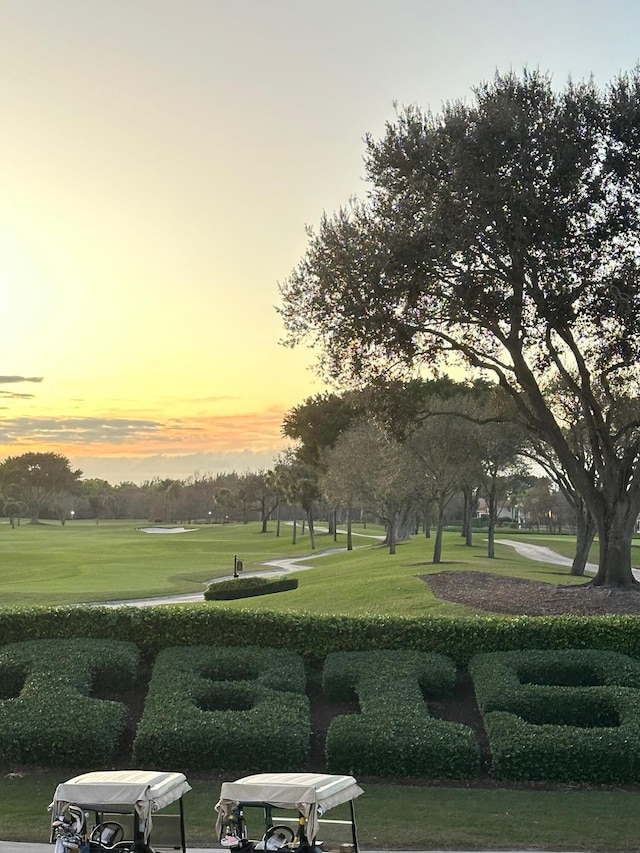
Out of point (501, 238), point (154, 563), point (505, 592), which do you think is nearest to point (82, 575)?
point (154, 563)

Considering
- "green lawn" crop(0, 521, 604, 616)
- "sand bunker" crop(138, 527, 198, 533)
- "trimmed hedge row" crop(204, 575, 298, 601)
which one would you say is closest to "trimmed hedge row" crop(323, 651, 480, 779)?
"green lawn" crop(0, 521, 604, 616)

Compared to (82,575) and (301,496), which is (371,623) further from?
(301,496)

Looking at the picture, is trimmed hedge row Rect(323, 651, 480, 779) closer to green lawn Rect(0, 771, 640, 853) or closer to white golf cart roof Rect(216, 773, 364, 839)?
green lawn Rect(0, 771, 640, 853)

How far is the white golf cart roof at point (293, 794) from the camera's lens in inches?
287

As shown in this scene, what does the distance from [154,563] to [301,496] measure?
2398cm

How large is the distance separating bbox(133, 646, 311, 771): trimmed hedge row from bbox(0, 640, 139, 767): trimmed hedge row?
1.97 feet


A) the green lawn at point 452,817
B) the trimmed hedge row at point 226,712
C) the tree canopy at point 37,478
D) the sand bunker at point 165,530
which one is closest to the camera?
the green lawn at point 452,817

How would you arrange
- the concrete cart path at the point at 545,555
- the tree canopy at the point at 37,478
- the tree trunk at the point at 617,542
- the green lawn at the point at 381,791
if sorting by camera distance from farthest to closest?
1. the tree canopy at the point at 37,478
2. the concrete cart path at the point at 545,555
3. the tree trunk at the point at 617,542
4. the green lawn at the point at 381,791

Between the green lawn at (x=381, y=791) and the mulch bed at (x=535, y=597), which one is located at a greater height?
the mulch bed at (x=535, y=597)

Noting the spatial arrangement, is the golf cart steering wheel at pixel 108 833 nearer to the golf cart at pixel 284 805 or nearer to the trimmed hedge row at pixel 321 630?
the golf cart at pixel 284 805

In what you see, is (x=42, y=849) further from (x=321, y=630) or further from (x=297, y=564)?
(x=297, y=564)

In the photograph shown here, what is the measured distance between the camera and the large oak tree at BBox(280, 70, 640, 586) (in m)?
23.8

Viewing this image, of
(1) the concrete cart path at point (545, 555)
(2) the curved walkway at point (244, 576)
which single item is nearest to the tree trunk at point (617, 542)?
(2) the curved walkway at point (244, 576)

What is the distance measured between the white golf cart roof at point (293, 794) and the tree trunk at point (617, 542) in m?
21.1
